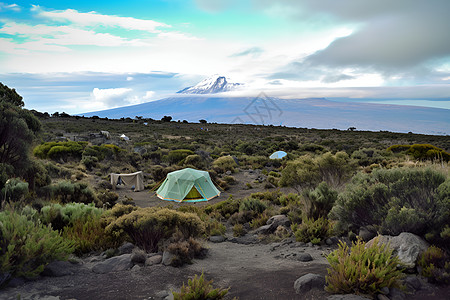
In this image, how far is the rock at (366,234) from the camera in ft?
19.7

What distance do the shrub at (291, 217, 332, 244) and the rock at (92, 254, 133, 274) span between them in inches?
170

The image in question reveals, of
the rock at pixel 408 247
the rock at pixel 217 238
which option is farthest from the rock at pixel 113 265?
the rock at pixel 408 247

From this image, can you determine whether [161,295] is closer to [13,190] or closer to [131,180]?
[13,190]

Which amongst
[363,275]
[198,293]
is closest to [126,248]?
[198,293]

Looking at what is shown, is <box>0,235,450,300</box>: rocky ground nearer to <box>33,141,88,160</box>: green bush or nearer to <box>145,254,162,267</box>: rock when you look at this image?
<box>145,254,162,267</box>: rock

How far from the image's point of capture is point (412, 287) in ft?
13.6

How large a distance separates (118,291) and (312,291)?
2969 mm

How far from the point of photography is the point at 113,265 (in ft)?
17.8

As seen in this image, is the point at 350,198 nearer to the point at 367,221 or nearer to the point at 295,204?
the point at 367,221

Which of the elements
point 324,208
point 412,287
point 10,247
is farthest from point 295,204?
point 10,247

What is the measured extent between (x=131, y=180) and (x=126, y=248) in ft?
41.9

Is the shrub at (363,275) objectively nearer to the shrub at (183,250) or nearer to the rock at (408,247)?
the rock at (408,247)

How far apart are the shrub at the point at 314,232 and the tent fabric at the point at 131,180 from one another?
12832 millimetres

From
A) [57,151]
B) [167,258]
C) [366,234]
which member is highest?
[57,151]
